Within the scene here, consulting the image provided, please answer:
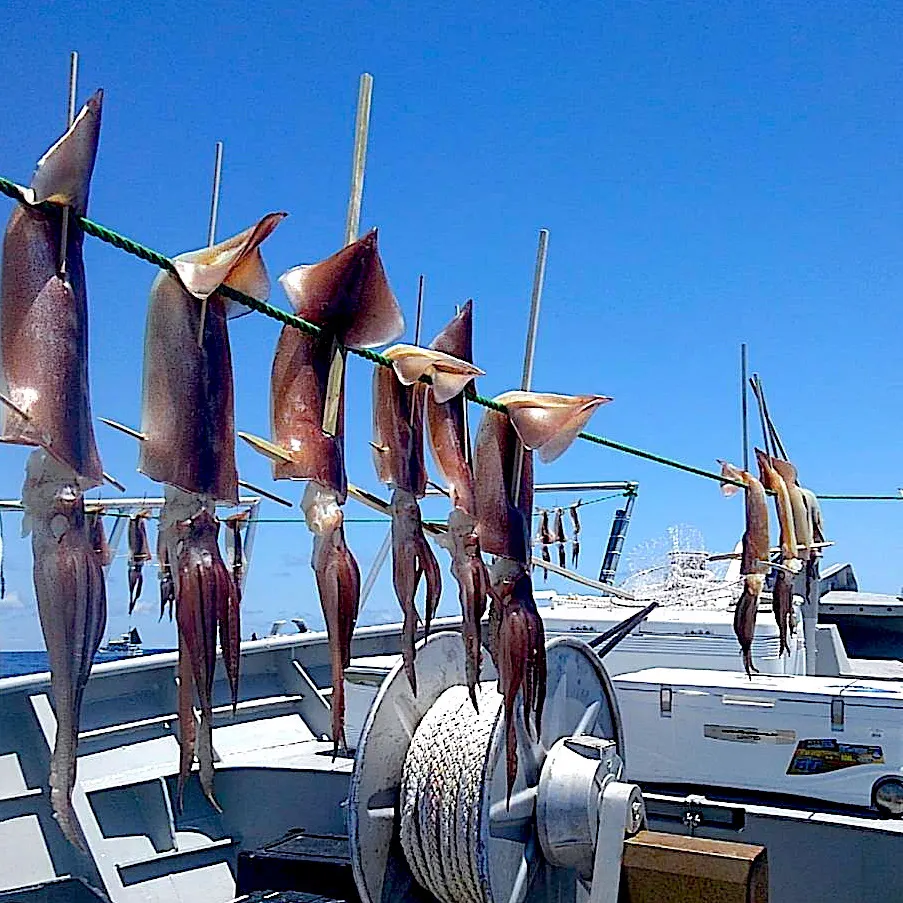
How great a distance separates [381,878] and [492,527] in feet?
8.36

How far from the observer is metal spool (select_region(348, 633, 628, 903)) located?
17.1ft

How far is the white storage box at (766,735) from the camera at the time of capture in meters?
6.07

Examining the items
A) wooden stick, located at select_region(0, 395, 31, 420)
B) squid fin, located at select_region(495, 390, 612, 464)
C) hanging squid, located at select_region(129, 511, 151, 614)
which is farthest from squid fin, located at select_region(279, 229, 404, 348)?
hanging squid, located at select_region(129, 511, 151, 614)

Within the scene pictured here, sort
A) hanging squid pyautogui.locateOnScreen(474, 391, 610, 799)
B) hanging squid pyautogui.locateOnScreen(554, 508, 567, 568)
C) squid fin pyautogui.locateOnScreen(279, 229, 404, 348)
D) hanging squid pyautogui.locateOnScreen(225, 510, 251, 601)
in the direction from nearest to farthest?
squid fin pyautogui.locateOnScreen(279, 229, 404, 348) < hanging squid pyautogui.locateOnScreen(474, 391, 610, 799) < hanging squid pyautogui.locateOnScreen(225, 510, 251, 601) < hanging squid pyautogui.locateOnScreen(554, 508, 567, 568)

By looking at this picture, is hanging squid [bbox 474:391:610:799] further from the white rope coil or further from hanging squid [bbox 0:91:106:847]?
hanging squid [bbox 0:91:106:847]

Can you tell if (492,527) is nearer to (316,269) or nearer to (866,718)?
(316,269)

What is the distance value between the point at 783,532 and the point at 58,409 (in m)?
6.09

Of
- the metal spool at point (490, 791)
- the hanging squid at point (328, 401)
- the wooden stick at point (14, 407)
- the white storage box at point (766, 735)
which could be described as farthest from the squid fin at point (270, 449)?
the white storage box at point (766, 735)

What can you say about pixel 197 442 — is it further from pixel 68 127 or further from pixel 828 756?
pixel 828 756

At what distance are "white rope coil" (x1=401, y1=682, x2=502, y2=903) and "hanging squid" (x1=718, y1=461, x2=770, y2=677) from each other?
220 cm

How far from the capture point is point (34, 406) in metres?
2.34

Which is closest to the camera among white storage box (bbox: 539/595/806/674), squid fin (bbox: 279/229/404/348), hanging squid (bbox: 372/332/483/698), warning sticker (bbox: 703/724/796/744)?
squid fin (bbox: 279/229/404/348)

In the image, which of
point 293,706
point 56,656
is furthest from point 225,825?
point 56,656

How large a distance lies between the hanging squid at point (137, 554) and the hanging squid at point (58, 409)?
27.5ft
